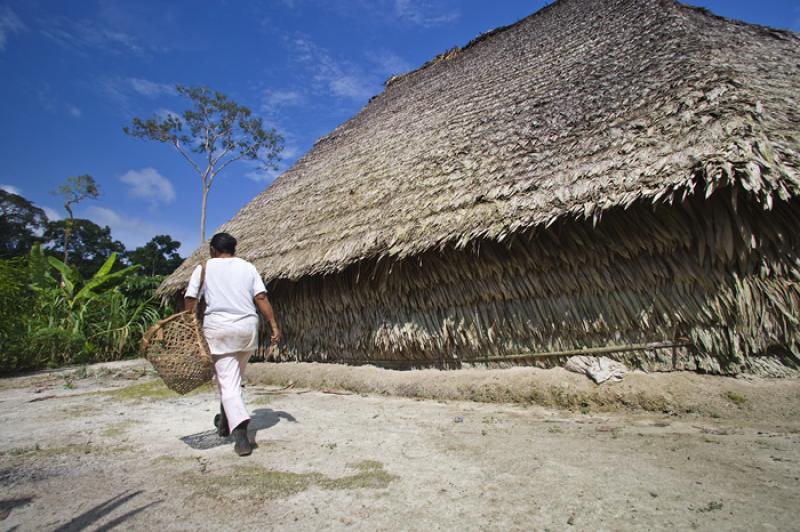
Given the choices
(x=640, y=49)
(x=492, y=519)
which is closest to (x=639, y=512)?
(x=492, y=519)

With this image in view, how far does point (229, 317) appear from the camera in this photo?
240 cm

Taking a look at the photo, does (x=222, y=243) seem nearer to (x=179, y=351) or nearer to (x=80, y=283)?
(x=179, y=351)

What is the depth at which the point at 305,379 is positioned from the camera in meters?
4.85

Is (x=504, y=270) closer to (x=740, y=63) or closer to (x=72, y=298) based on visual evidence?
(x=740, y=63)

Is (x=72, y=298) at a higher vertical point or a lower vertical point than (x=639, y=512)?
higher

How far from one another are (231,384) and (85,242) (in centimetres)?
3692

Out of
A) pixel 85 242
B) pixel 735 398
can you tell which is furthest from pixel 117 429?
pixel 85 242

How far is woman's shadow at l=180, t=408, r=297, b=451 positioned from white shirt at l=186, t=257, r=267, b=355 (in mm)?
571

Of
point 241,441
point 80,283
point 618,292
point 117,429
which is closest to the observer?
point 241,441

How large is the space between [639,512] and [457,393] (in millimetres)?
2198

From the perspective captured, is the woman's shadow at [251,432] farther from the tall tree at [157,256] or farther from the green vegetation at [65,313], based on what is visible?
the tall tree at [157,256]

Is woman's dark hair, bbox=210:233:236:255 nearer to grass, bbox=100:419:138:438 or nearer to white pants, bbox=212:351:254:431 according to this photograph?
white pants, bbox=212:351:254:431

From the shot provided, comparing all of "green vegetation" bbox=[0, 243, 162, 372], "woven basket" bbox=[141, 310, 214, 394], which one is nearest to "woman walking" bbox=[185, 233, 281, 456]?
"woven basket" bbox=[141, 310, 214, 394]

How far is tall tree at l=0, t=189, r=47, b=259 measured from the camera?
75.9 ft
